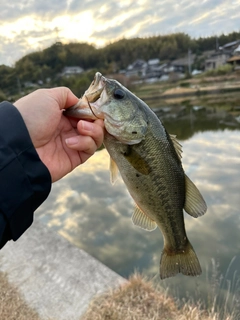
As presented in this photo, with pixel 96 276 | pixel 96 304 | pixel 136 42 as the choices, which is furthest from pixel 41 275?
pixel 136 42

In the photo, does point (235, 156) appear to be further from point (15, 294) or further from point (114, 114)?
point (114, 114)

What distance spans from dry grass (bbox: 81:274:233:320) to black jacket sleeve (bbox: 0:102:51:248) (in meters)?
2.53

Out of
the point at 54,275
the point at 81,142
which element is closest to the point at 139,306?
the point at 54,275

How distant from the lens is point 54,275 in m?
4.79

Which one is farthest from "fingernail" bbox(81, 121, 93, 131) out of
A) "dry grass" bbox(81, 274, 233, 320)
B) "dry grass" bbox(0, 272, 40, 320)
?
"dry grass" bbox(0, 272, 40, 320)

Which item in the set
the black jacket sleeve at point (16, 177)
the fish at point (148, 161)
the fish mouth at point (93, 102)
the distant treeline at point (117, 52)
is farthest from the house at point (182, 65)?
the black jacket sleeve at point (16, 177)

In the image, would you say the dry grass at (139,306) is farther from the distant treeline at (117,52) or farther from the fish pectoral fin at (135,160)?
the distant treeline at (117,52)

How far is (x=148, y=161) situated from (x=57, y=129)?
76 centimetres

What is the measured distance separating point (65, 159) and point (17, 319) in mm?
2565

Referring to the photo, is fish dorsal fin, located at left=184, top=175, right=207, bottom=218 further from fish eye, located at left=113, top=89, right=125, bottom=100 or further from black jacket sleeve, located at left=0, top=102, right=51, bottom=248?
black jacket sleeve, located at left=0, top=102, right=51, bottom=248

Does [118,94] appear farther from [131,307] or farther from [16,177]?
[131,307]

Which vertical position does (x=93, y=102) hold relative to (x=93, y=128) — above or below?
above

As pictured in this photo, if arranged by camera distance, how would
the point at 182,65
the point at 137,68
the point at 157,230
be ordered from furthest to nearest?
the point at 137,68, the point at 182,65, the point at 157,230

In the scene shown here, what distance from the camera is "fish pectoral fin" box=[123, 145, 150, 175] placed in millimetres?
2039
